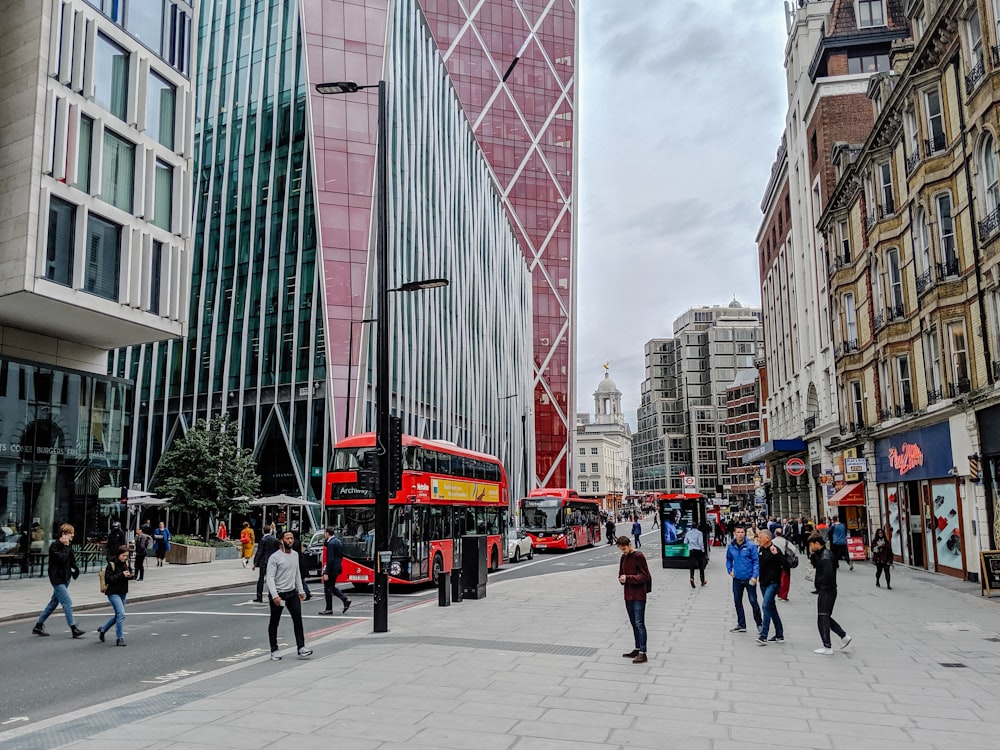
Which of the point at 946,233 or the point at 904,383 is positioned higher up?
the point at 946,233

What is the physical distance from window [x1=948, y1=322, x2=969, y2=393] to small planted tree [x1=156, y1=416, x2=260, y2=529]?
29787 mm

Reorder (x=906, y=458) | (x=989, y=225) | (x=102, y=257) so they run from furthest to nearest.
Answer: (x=906, y=458) → (x=102, y=257) → (x=989, y=225)

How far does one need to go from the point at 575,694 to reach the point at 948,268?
757 inches

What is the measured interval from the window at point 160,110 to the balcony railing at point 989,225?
25.7m

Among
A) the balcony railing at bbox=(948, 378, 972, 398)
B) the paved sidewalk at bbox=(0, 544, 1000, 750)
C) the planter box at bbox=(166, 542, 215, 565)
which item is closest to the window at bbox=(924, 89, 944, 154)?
the balcony railing at bbox=(948, 378, 972, 398)

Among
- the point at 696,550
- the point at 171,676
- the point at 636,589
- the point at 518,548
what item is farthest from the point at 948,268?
the point at 171,676

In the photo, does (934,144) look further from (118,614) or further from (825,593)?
(118,614)

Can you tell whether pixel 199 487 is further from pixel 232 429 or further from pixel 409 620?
pixel 409 620

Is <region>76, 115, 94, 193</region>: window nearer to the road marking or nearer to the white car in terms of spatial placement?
the road marking

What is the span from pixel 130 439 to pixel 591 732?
2050 inches

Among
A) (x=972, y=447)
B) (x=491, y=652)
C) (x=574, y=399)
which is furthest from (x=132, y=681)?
(x=574, y=399)

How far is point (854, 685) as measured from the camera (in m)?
9.23

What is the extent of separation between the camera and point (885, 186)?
1104 inches

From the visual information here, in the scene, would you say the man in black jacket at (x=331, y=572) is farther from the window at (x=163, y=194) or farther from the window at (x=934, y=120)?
the window at (x=934, y=120)
